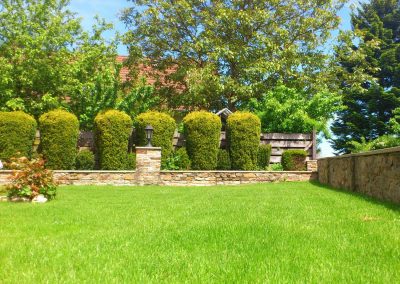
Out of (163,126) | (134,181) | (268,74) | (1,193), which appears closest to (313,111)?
(268,74)

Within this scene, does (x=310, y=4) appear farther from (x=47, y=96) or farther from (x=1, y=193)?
(x=1, y=193)

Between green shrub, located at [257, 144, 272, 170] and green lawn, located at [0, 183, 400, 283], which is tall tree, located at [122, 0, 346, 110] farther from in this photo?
green lawn, located at [0, 183, 400, 283]

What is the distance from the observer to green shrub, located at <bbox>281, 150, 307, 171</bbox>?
14.8 metres

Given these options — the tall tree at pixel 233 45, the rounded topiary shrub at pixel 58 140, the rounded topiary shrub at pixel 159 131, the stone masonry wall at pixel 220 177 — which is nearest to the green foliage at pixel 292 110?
the tall tree at pixel 233 45

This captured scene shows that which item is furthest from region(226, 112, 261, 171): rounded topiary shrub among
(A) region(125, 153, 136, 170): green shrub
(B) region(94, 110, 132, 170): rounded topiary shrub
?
(B) region(94, 110, 132, 170): rounded topiary shrub

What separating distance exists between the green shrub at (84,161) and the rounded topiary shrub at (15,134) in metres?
1.59

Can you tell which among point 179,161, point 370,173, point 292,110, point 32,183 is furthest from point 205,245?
point 292,110

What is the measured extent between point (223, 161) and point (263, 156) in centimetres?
153

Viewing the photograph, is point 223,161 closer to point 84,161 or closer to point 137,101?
point 84,161

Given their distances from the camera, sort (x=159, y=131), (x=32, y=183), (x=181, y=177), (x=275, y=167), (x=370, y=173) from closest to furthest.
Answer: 1. (x=370, y=173)
2. (x=32, y=183)
3. (x=181, y=177)
4. (x=159, y=131)
5. (x=275, y=167)

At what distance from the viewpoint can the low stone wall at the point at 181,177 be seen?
12.9 metres

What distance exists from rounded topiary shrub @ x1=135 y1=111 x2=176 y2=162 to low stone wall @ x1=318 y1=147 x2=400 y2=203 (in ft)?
17.6

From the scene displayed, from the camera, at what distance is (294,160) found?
14844mm

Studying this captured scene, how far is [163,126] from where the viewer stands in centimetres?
1448
